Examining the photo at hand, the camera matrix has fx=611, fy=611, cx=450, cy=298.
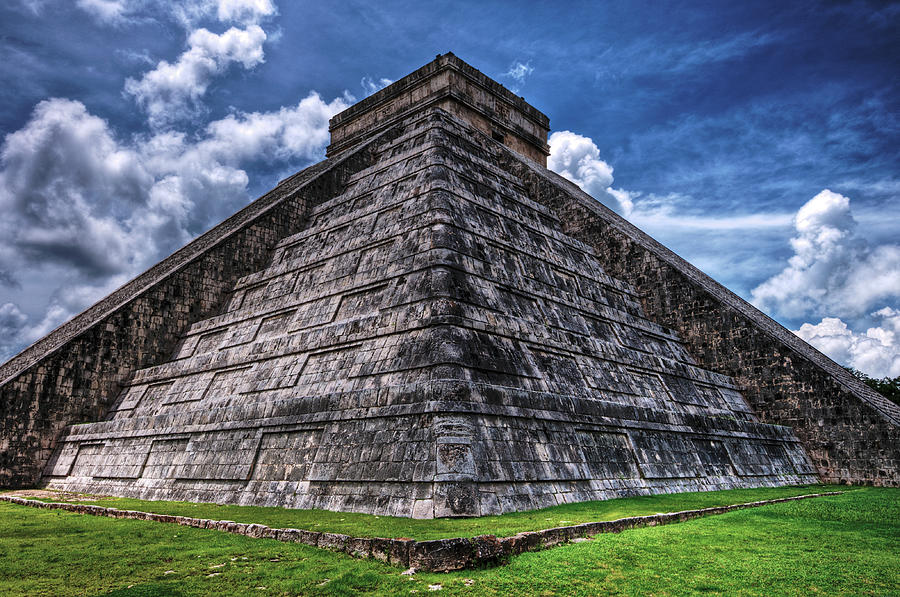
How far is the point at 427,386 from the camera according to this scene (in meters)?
9.15

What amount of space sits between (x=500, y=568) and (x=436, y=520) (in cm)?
225

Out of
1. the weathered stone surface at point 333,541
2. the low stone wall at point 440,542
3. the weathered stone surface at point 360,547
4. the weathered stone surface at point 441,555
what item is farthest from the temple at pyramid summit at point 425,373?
the weathered stone surface at point 441,555

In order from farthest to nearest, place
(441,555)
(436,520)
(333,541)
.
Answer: (436,520)
(333,541)
(441,555)

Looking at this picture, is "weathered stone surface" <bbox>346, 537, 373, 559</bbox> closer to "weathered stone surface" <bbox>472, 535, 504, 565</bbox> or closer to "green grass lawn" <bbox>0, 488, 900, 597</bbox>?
"green grass lawn" <bbox>0, 488, 900, 597</bbox>

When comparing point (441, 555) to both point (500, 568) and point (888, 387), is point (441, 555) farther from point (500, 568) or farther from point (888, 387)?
point (888, 387)

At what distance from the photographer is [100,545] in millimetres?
6641

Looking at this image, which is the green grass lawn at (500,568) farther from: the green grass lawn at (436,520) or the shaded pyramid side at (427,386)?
the shaded pyramid side at (427,386)

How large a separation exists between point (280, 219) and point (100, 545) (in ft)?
44.1

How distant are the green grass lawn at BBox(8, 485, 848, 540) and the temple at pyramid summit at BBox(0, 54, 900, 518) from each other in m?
0.40

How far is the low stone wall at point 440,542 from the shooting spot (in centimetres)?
A: 542

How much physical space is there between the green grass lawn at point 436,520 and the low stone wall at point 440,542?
325mm

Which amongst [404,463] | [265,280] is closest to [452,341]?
[404,463]

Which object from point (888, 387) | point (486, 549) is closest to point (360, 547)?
point (486, 549)

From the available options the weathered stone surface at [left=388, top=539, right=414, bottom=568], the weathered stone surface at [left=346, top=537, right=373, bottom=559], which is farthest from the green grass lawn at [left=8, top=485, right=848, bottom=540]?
the weathered stone surface at [left=388, top=539, right=414, bottom=568]
